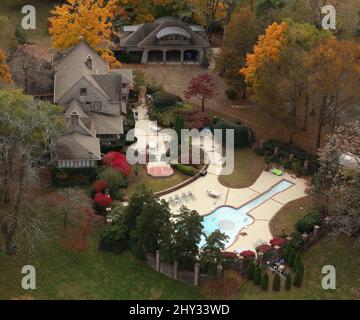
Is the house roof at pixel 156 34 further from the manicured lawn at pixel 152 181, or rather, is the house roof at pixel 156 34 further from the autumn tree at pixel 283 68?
the manicured lawn at pixel 152 181

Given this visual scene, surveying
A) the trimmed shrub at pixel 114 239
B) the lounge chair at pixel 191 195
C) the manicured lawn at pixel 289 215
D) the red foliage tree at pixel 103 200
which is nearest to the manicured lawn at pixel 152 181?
the lounge chair at pixel 191 195

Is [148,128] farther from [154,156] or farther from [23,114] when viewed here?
[23,114]

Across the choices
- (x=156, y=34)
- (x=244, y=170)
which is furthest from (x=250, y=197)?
(x=156, y=34)

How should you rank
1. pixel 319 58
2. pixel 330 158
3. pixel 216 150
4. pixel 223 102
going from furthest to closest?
pixel 223 102
pixel 216 150
pixel 319 58
pixel 330 158

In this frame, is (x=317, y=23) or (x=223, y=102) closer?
(x=223, y=102)

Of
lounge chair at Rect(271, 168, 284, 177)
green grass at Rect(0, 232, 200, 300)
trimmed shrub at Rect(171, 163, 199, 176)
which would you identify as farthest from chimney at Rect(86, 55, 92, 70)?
green grass at Rect(0, 232, 200, 300)

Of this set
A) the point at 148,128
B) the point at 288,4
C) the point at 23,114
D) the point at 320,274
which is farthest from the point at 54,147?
the point at 288,4
